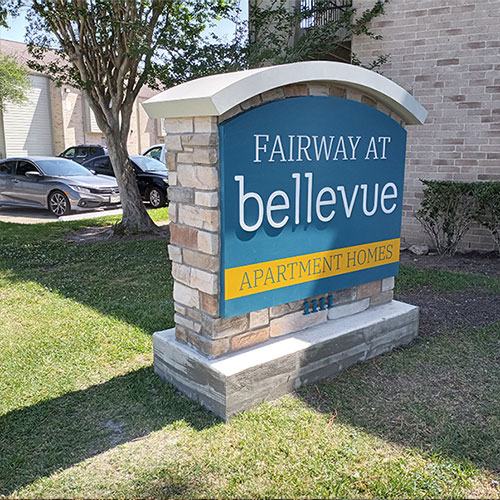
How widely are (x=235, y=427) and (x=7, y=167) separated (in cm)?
1228

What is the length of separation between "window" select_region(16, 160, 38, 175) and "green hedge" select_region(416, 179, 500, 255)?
9.65 m

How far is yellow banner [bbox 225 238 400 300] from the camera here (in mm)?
3363

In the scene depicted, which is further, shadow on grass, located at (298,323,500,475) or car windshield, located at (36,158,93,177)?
car windshield, located at (36,158,93,177)

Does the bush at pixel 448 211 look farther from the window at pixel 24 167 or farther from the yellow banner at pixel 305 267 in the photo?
the window at pixel 24 167

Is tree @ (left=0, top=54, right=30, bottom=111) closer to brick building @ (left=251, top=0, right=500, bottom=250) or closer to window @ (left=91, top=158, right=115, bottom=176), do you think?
window @ (left=91, top=158, right=115, bottom=176)

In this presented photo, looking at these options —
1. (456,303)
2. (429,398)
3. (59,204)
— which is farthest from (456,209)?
(59,204)

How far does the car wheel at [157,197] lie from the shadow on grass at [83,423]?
1021cm

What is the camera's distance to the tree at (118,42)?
8.26 meters

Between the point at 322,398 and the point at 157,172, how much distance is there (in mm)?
11551

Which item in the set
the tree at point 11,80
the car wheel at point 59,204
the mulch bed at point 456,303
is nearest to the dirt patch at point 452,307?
the mulch bed at point 456,303

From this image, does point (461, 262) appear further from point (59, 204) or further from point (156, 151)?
point (156, 151)

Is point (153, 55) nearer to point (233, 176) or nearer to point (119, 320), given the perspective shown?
point (119, 320)

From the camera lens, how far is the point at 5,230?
33.4ft

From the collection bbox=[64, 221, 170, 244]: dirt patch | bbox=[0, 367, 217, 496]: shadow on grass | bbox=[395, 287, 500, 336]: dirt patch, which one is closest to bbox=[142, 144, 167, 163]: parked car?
bbox=[64, 221, 170, 244]: dirt patch
